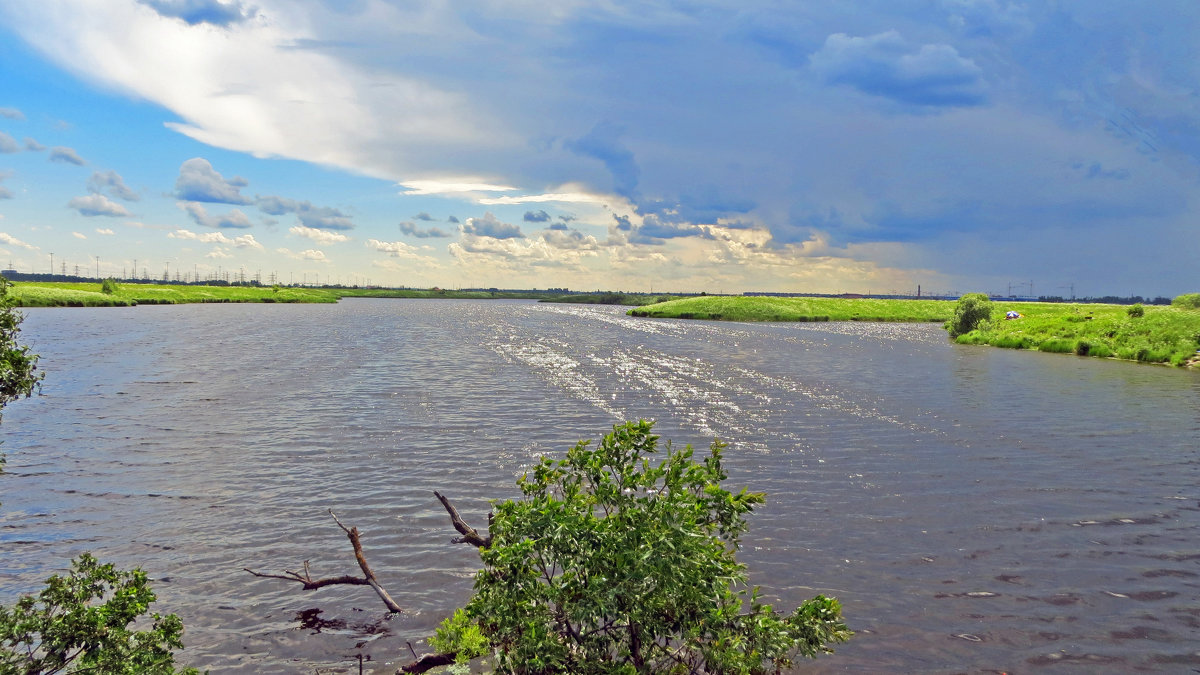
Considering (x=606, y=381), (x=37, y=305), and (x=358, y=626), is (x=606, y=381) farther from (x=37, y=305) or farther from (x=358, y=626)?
(x=37, y=305)

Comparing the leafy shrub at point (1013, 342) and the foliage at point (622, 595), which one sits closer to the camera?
the foliage at point (622, 595)

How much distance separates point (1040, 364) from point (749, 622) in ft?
188

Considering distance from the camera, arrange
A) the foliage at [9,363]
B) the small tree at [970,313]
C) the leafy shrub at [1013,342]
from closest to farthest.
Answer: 1. the foliage at [9,363]
2. the leafy shrub at [1013,342]
3. the small tree at [970,313]

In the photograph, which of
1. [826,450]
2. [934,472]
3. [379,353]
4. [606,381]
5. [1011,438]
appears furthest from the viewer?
[379,353]

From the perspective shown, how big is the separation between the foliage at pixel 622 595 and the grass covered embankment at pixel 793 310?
412ft

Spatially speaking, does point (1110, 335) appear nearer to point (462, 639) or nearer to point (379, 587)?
point (379, 587)

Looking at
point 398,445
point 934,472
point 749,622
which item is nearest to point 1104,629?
point 749,622

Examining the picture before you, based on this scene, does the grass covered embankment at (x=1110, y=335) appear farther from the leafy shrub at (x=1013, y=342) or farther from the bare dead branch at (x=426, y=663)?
the bare dead branch at (x=426, y=663)

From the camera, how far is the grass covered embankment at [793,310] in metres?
134

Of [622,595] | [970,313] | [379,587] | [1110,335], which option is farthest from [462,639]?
[970,313]

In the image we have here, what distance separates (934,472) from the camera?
69.1 feet

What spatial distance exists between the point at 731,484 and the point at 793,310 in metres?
124

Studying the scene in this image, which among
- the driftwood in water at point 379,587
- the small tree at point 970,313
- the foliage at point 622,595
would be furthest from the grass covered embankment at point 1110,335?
the driftwood in water at point 379,587

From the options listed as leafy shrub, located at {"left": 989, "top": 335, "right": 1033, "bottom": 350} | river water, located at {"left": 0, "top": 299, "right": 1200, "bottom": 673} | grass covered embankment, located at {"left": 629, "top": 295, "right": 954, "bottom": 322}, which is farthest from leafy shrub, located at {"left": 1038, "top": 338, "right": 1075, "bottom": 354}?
grass covered embankment, located at {"left": 629, "top": 295, "right": 954, "bottom": 322}
